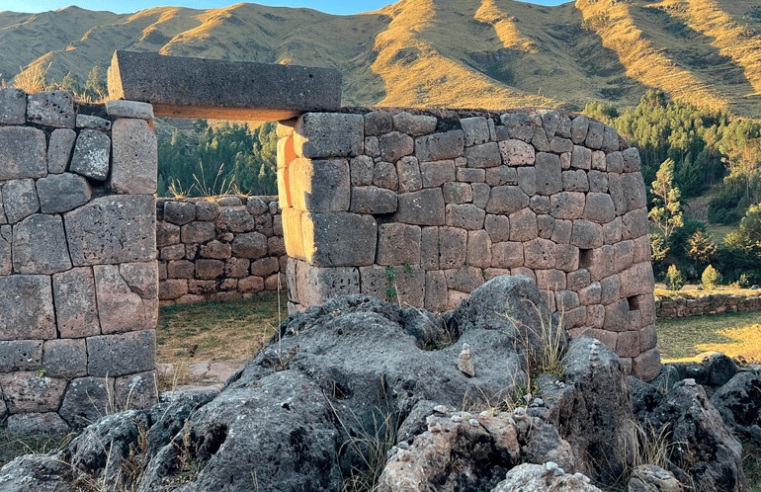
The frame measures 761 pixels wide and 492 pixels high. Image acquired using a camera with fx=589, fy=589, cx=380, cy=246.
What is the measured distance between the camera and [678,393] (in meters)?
3.19

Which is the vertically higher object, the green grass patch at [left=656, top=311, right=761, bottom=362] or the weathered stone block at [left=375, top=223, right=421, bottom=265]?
the weathered stone block at [left=375, top=223, right=421, bottom=265]

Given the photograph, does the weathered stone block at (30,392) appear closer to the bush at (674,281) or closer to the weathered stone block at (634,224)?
the weathered stone block at (634,224)

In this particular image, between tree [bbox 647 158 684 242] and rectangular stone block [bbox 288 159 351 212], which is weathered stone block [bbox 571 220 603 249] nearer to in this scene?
rectangular stone block [bbox 288 159 351 212]

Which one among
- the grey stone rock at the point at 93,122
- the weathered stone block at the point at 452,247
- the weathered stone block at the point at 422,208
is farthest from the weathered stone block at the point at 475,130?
the grey stone rock at the point at 93,122

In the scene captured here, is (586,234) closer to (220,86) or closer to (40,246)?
(220,86)

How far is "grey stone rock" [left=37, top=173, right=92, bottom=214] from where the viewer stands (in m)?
4.69

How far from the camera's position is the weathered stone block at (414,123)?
616 centimetres

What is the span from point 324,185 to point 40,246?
2507mm

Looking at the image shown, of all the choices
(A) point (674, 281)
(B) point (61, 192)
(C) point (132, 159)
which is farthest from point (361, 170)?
(A) point (674, 281)

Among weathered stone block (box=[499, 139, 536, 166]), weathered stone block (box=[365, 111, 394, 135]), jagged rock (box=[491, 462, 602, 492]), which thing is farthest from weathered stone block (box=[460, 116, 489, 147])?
jagged rock (box=[491, 462, 602, 492])

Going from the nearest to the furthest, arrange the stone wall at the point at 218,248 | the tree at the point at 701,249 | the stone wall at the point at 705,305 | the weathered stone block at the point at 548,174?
the weathered stone block at the point at 548,174 < the stone wall at the point at 218,248 < the stone wall at the point at 705,305 < the tree at the point at 701,249

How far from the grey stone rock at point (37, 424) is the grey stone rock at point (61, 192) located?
5.42 ft

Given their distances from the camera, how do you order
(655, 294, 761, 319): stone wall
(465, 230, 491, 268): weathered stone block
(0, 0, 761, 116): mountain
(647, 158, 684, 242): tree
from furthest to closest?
1. (0, 0, 761, 116): mountain
2. (647, 158, 684, 242): tree
3. (655, 294, 761, 319): stone wall
4. (465, 230, 491, 268): weathered stone block

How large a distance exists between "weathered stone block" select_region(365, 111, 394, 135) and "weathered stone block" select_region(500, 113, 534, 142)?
4.66 feet
